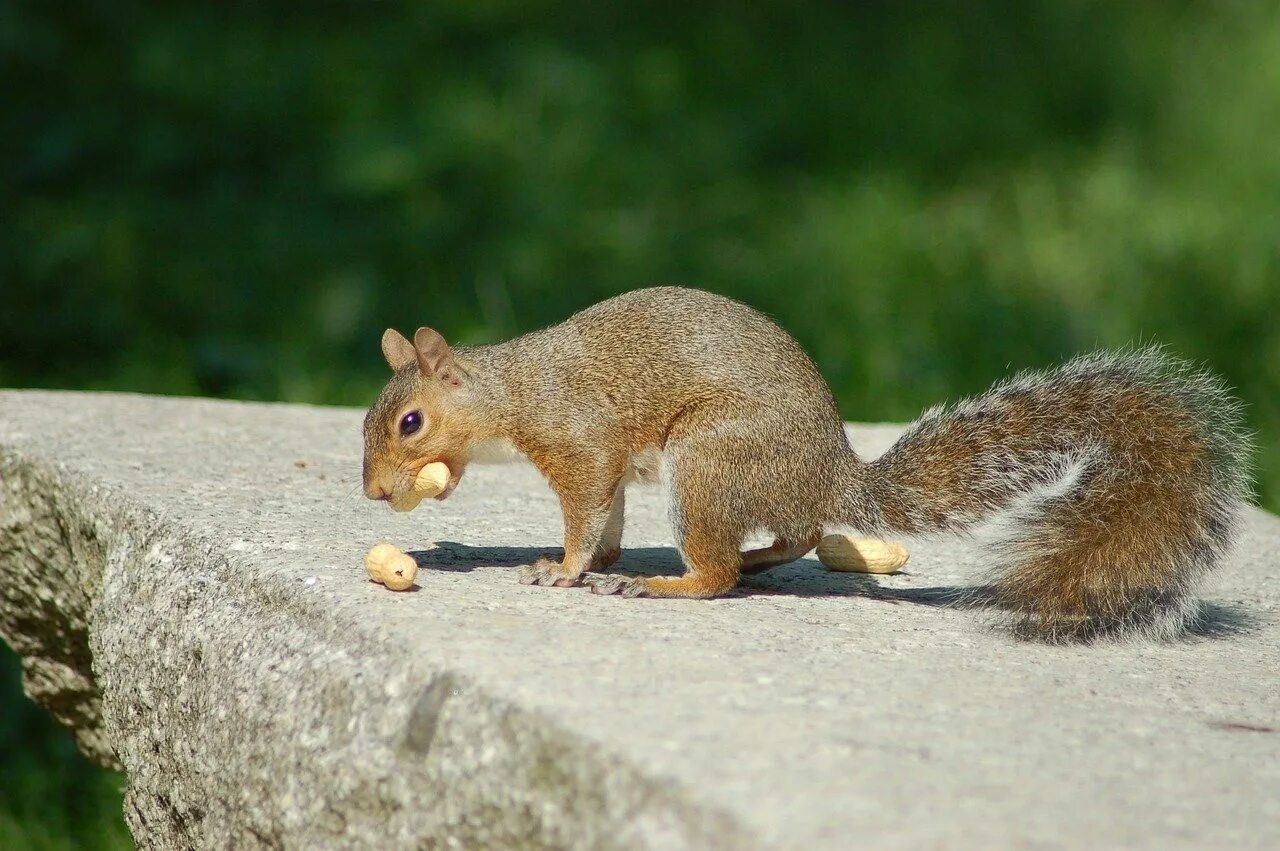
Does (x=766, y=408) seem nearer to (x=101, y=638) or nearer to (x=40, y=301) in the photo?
(x=101, y=638)

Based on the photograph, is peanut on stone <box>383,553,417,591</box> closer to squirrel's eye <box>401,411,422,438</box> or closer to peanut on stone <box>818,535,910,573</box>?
squirrel's eye <box>401,411,422,438</box>

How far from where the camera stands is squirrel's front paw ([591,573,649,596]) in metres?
2.79

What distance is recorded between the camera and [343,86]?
7609 millimetres

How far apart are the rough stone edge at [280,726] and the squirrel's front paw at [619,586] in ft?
1.80

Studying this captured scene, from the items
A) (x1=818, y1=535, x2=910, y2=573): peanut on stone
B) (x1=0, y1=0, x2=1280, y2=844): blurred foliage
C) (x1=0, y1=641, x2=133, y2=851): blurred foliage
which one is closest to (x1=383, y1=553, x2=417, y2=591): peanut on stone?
(x1=818, y1=535, x2=910, y2=573): peanut on stone

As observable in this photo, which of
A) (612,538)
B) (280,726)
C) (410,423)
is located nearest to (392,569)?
(280,726)

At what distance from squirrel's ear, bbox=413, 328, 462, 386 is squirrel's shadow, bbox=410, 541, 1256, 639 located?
1.01 feet

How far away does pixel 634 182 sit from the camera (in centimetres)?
Answer: 709

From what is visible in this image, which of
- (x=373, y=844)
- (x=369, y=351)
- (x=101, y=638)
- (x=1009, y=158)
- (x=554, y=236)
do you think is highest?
(x=1009, y=158)

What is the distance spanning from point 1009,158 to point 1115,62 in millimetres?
1177

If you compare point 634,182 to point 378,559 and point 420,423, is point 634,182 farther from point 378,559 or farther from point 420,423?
point 378,559

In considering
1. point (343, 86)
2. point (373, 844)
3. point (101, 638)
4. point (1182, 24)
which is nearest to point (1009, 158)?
point (1182, 24)

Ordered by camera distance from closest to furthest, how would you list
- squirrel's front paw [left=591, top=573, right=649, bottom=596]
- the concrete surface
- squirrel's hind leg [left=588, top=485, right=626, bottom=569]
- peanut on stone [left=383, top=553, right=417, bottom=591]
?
1. the concrete surface
2. peanut on stone [left=383, top=553, right=417, bottom=591]
3. squirrel's front paw [left=591, top=573, right=649, bottom=596]
4. squirrel's hind leg [left=588, top=485, right=626, bottom=569]

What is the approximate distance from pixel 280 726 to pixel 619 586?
0.70m
